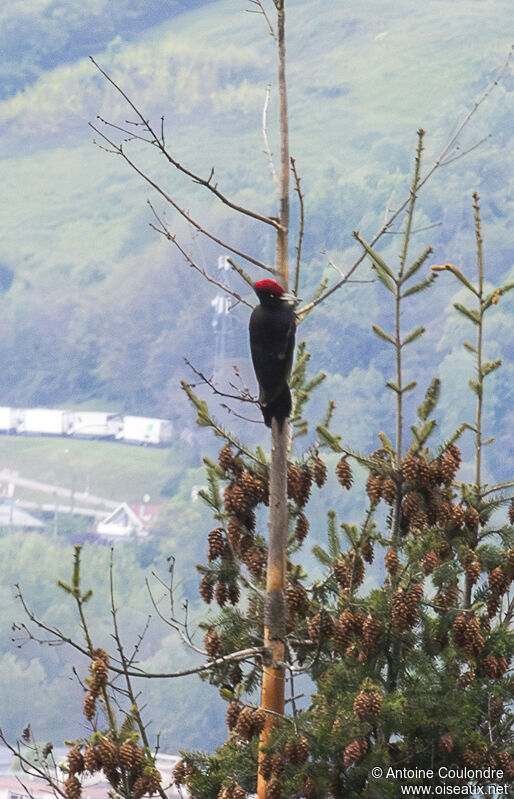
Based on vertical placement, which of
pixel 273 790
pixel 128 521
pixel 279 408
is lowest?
pixel 273 790

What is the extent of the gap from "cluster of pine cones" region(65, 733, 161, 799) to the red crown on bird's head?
1242 mm

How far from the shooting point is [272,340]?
10.1ft

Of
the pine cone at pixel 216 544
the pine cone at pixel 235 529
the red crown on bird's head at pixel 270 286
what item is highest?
the red crown on bird's head at pixel 270 286

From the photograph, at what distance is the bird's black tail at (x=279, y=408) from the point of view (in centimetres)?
313

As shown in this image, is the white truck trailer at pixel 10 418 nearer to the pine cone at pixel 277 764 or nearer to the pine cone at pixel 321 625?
the pine cone at pixel 321 625

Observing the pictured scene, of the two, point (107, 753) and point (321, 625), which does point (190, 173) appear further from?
point (107, 753)

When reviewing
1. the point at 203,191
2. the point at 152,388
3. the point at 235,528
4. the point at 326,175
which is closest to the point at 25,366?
the point at 152,388

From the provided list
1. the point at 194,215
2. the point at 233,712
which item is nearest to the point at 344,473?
the point at 233,712

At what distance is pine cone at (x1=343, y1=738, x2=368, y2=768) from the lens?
258 cm

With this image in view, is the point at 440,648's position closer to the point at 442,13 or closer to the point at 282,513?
the point at 282,513

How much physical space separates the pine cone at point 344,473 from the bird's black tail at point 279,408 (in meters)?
0.23

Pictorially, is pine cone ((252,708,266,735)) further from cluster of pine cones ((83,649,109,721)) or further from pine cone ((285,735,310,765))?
cluster of pine cones ((83,649,109,721))

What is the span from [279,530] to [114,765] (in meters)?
0.77

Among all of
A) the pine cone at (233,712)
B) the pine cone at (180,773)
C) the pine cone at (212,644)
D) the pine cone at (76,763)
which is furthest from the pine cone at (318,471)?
the pine cone at (76,763)
